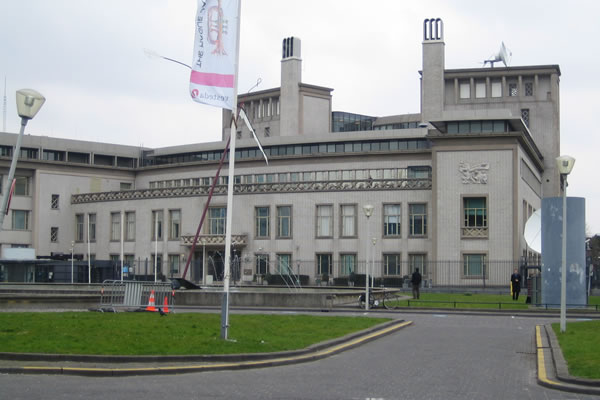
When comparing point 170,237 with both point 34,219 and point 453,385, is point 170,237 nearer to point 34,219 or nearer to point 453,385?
point 34,219

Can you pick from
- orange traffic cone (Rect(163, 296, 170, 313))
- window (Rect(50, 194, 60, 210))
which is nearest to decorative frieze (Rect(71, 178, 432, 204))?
window (Rect(50, 194, 60, 210))

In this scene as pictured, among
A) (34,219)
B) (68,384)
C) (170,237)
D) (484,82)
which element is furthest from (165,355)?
(484,82)

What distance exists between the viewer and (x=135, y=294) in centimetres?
3088

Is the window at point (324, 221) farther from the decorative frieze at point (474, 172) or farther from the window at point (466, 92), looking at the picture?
the window at point (466, 92)

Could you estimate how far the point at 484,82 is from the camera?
305ft

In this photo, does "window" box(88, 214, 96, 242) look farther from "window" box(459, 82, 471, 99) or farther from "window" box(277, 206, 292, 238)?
"window" box(459, 82, 471, 99)

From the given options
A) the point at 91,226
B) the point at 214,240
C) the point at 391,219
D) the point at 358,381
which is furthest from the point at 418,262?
the point at 358,381

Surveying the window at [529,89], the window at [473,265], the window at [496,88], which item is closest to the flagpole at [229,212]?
the window at [473,265]

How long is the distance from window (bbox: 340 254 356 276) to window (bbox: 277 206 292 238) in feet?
17.7

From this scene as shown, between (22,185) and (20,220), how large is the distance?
12.0 feet

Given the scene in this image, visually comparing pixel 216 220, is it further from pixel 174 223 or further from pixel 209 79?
pixel 209 79

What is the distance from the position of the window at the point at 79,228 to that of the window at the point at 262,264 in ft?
74.9

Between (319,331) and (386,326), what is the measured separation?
14.7ft

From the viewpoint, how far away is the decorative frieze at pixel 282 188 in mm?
72250
